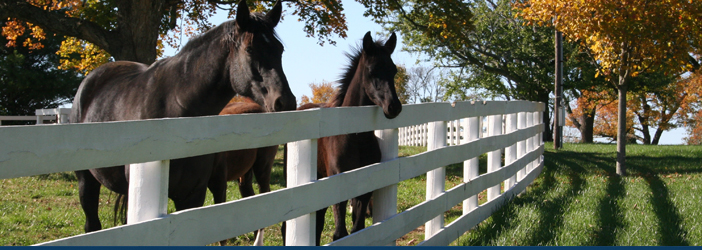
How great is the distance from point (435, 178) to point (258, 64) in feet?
6.18

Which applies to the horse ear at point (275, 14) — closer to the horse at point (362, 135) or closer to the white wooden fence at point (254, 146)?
the white wooden fence at point (254, 146)

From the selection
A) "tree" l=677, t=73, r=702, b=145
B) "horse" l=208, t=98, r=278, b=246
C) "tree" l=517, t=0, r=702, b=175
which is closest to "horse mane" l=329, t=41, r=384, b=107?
"horse" l=208, t=98, r=278, b=246

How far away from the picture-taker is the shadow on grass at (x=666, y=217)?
4.20m

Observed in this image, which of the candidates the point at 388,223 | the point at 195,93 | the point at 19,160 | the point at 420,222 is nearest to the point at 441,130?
the point at 420,222

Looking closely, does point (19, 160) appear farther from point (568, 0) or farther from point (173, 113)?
point (568, 0)

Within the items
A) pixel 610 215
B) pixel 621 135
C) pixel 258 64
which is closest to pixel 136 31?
pixel 258 64

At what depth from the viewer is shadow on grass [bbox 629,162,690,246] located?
13.8ft

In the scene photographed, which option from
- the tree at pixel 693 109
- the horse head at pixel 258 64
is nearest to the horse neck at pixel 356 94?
the horse head at pixel 258 64

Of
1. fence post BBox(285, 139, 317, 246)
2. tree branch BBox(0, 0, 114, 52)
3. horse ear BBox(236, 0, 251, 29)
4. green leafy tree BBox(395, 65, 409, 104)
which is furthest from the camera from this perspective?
green leafy tree BBox(395, 65, 409, 104)

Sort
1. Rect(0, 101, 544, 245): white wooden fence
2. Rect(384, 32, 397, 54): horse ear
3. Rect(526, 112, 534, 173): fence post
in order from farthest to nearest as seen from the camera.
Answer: Rect(526, 112, 534, 173): fence post → Rect(384, 32, 397, 54): horse ear → Rect(0, 101, 544, 245): white wooden fence

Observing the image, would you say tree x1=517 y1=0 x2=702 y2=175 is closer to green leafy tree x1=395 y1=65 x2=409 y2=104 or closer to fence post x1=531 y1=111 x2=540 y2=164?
Result: fence post x1=531 y1=111 x2=540 y2=164

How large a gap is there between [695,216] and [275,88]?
4.59 m

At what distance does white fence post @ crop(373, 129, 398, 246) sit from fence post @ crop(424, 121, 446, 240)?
0.68 m

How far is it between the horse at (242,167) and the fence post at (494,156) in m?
2.50
